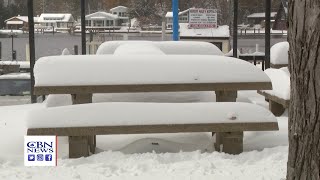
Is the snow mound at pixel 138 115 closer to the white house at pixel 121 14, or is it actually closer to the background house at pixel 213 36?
the background house at pixel 213 36

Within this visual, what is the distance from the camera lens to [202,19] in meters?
17.2

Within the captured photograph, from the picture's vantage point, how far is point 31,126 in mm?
3967

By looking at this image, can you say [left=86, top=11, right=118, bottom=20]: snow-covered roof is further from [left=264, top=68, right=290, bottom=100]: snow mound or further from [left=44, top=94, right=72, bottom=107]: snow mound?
[left=44, top=94, right=72, bottom=107]: snow mound

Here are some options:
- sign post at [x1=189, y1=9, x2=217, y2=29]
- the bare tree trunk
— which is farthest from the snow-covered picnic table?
A: sign post at [x1=189, y1=9, x2=217, y2=29]

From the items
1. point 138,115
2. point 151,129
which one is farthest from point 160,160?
point 138,115

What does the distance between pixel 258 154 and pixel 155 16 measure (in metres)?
63.1

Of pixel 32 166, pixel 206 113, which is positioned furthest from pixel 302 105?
pixel 32 166

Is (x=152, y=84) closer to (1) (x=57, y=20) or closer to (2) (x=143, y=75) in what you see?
(2) (x=143, y=75)

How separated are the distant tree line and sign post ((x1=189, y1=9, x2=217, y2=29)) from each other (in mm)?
26938

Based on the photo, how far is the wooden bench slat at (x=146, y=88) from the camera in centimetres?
418

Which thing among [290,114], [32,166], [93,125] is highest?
[290,114]

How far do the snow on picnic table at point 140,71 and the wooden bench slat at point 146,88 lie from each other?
0.11 ft

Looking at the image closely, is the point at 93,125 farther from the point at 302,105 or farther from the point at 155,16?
the point at 155,16

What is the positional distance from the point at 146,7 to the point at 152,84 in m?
63.1
